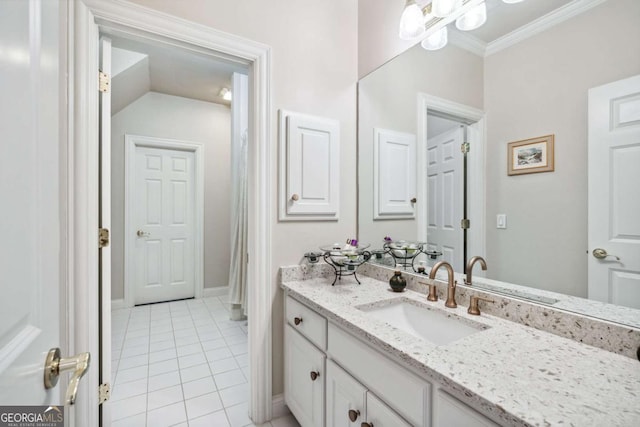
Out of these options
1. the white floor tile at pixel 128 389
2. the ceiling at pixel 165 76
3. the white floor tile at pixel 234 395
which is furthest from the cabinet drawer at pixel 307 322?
the ceiling at pixel 165 76

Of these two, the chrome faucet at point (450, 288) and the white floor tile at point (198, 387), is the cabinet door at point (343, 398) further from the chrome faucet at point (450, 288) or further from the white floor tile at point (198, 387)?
the white floor tile at point (198, 387)

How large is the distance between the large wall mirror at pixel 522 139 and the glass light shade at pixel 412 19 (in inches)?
4.5

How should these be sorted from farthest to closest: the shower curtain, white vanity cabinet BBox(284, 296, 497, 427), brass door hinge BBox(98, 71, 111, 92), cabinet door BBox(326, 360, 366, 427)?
the shower curtain
brass door hinge BBox(98, 71, 111, 92)
cabinet door BBox(326, 360, 366, 427)
white vanity cabinet BBox(284, 296, 497, 427)

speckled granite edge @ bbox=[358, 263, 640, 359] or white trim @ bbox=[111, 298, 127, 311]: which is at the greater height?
speckled granite edge @ bbox=[358, 263, 640, 359]

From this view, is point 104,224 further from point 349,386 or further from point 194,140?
point 194,140

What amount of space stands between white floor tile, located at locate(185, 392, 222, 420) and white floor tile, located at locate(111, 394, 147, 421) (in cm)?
26

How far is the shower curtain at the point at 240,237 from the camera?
9.51 feet

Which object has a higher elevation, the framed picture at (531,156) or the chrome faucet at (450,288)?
the framed picture at (531,156)

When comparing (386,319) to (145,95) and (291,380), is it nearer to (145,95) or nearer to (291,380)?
(291,380)

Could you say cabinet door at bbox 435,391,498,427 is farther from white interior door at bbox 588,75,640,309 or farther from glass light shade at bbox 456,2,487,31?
glass light shade at bbox 456,2,487,31

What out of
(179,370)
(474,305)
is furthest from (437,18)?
(179,370)

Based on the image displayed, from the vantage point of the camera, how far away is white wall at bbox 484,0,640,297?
2.90 ft

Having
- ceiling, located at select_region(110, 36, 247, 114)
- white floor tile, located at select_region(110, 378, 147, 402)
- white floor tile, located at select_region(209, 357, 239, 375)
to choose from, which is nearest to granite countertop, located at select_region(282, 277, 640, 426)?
white floor tile, located at select_region(209, 357, 239, 375)

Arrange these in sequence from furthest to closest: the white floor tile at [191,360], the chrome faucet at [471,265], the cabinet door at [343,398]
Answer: the white floor tile at [191,360]
the chrome faucet at [471,265]
the cabinet door at [343,398]
